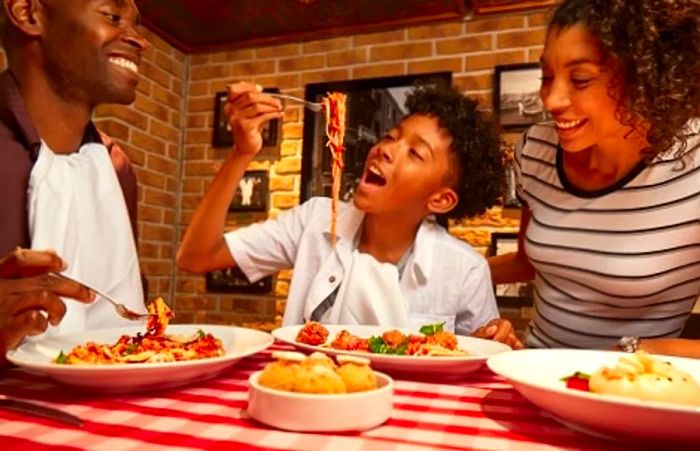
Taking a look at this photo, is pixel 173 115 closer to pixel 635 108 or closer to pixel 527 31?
pixel 527 31

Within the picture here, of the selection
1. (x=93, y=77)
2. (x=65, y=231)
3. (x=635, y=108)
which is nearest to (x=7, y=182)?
(x=65, y=231)

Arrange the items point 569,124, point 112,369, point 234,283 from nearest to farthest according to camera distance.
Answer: point 112,369 < point 569,124 < point 234,283

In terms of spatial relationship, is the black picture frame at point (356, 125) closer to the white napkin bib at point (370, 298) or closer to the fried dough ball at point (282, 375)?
the white napkin bib at point (370, 298)

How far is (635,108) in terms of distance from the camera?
127 cm

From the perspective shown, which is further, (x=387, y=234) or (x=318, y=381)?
(x=387, y=234)

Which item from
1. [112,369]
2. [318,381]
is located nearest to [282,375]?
[318,381]

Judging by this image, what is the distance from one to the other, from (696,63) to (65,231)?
145 cm

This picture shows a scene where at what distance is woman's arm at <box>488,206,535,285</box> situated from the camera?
5.84 ft

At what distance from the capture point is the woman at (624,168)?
126cm

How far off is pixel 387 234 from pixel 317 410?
1.13m

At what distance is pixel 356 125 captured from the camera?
311cm

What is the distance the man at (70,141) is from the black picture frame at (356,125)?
5.31 feet

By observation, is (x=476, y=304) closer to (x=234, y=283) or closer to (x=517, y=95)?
(x=517, y=95)

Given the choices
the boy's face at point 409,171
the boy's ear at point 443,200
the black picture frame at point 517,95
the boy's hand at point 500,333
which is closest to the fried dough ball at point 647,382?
the boy's hand at point 500,333
